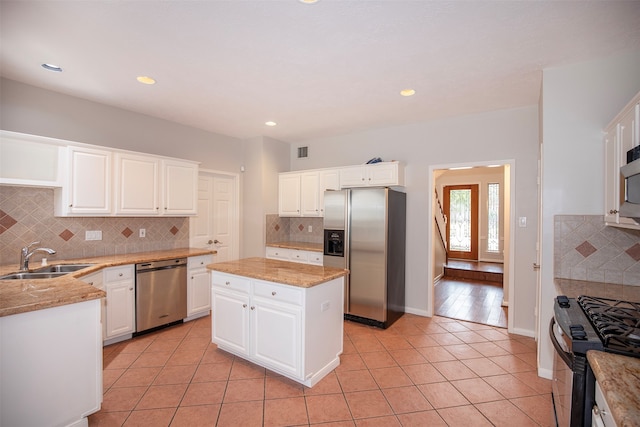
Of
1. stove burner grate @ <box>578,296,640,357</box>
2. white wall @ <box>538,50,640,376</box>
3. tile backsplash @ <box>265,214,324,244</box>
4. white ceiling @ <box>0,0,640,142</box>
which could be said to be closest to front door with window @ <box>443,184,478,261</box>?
tile backsplash @ <box>265,214,324,244</box>

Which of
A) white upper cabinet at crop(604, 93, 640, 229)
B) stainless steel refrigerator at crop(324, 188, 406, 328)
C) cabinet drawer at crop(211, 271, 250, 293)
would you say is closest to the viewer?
white upper cabinet at crop(604, 93, 640, 229)

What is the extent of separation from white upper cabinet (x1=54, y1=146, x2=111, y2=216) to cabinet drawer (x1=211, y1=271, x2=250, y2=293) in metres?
1.55

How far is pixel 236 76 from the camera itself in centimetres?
278

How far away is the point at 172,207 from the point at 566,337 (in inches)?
159

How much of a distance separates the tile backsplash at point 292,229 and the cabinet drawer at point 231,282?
6.87 ft

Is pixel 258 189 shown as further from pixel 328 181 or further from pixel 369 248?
pixel 369 248

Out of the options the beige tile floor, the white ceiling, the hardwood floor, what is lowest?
the beige tile floor

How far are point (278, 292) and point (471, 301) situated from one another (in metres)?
3.82

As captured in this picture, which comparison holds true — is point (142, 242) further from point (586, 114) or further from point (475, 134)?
point (586, 114)

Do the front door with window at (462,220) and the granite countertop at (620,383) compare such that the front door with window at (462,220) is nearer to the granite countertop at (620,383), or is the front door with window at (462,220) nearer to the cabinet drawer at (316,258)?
the cabinet drawer at (316,258)

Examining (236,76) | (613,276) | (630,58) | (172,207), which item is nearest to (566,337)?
(613,276)

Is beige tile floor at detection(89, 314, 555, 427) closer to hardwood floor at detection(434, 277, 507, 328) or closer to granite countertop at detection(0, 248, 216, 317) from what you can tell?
hardwood floor at detection(434, 277, 507, 328)

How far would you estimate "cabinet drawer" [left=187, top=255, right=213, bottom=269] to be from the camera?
3813 millimetres

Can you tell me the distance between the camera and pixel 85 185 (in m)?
3.13
